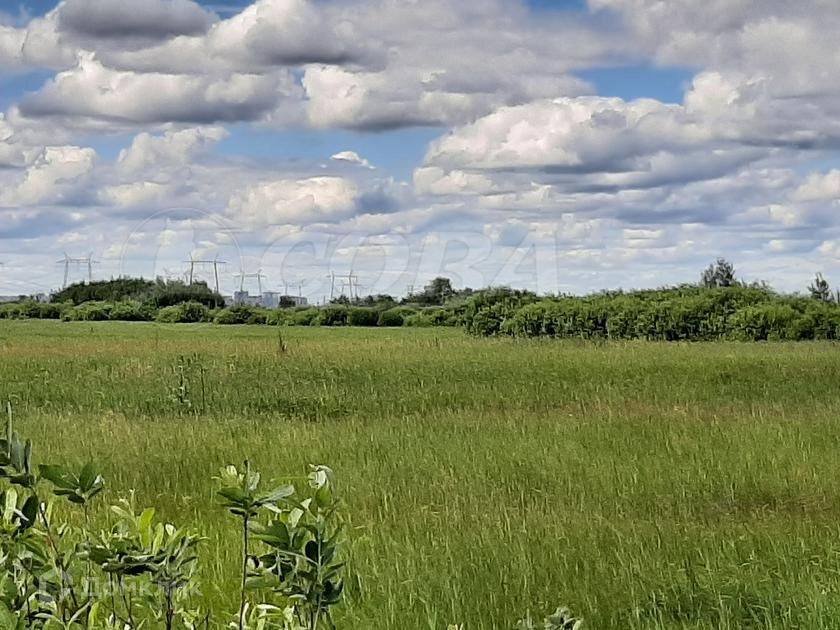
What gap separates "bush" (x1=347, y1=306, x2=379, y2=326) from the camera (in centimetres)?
6744

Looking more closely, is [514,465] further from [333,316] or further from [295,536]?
[333,316]

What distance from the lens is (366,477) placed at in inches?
370

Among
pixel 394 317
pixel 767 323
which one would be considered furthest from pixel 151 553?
pixel 394 317

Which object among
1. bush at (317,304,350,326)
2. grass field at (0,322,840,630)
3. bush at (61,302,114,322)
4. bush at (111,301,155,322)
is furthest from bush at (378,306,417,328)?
grass field at (0,322,840,630)

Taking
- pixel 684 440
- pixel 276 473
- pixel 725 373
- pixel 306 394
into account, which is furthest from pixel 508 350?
pixel 276 473

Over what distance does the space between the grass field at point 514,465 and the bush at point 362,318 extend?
45.4 meters

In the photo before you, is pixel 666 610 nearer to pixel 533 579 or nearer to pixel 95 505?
pixel 533 579

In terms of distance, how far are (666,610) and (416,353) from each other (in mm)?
18389

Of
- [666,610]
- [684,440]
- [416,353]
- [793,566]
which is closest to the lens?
[666,610]

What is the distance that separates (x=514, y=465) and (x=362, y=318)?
58042 millimetres

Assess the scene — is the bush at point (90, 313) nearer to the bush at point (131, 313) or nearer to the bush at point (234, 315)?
the bush at point (131, 313)

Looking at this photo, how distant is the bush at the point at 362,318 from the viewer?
67438mm

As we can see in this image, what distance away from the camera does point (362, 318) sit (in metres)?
67.7

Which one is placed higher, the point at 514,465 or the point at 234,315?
the point at 234,315
